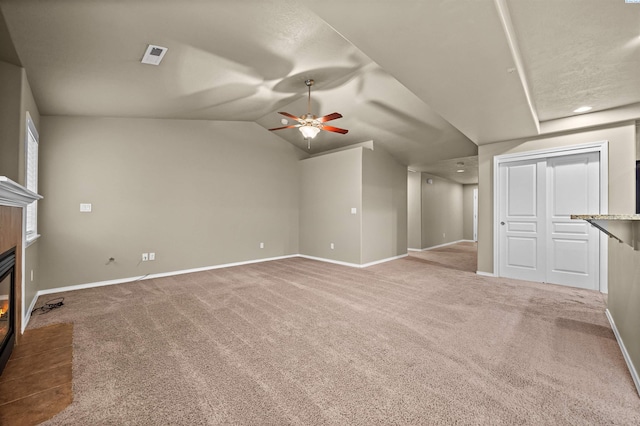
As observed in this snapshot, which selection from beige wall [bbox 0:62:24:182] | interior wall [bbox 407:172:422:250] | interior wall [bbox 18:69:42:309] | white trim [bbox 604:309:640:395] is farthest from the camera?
interior wall [bbox 407:172:422:250]

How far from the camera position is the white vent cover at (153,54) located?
8.81ft

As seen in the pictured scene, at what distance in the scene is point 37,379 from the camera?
190 cm

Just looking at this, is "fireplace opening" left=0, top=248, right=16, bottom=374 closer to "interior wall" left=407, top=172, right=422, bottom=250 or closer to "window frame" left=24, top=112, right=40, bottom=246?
"window frame" left=24, top=112, right=40, bottom=246

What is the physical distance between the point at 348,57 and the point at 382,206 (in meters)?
3.58

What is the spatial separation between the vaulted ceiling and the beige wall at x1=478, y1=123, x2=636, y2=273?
200 millimetres

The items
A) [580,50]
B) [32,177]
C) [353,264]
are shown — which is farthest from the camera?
[353,264]

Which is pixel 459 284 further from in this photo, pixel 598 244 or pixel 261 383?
pixel 261 383

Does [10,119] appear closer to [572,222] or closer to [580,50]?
[580,50]

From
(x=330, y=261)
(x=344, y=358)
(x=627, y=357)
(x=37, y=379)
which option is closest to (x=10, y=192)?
(x=37, y=379)

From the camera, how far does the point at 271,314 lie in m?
3.04

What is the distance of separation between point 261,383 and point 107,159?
4444 millimetres

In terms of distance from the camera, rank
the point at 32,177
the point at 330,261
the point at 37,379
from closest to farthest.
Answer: the point at 37,379
the point at 32,177
the point at 330,261

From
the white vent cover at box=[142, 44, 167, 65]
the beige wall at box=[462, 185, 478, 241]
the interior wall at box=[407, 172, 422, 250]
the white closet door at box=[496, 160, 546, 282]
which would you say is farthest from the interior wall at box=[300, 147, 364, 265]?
the beige wall at box=[462, 185, 478, 241]

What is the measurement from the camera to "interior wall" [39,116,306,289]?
13.3ft
